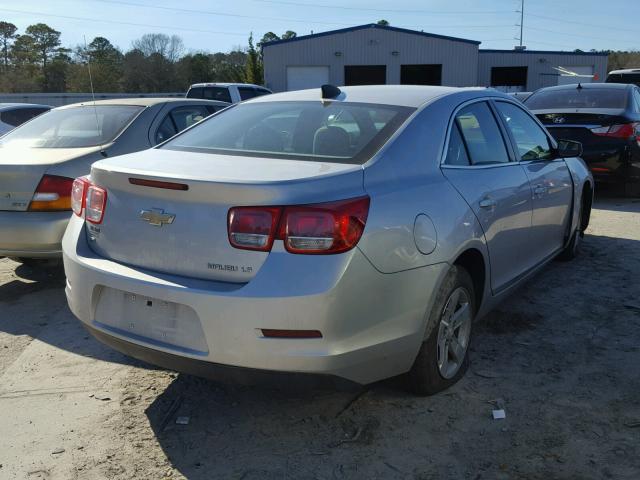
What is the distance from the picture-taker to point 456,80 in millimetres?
37719

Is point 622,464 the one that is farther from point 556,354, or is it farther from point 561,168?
point 561,168

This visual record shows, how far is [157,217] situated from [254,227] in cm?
51

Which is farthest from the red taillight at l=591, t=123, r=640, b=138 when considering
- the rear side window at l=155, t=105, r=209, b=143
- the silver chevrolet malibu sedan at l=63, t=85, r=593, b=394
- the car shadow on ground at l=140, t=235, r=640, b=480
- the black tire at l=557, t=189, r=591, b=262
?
the silver chevrolet malibu sedan at l=63, t=85, r=593, b=394

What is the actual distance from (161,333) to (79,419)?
85 cm

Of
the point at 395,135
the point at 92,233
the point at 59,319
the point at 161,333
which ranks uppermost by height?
the point at 395,135

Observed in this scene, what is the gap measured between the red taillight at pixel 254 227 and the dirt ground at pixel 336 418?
0.71 m

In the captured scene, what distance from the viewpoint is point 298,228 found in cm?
257

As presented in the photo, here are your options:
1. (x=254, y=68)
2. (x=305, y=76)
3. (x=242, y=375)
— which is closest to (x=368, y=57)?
(x=305, y=76)

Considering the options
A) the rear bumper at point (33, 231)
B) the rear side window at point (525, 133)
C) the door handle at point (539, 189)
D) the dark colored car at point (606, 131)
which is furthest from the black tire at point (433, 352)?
the dark colored car at point (606, 131)

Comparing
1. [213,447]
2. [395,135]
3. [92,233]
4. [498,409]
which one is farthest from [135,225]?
[498,409]

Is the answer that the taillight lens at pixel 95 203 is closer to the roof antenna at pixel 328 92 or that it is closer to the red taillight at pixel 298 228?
the red taillight at pixel 298 228

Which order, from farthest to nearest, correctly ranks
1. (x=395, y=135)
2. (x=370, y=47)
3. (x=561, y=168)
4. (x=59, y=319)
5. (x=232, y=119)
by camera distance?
1. (x=370, y=47)
2. (x=561, y=168)
3. (x=59, y=319)
4. (x=232, y=119)
5. (x=395, y=135)

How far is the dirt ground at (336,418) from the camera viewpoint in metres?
2.79

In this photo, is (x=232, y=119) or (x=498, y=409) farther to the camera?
(x=232, y=119)
